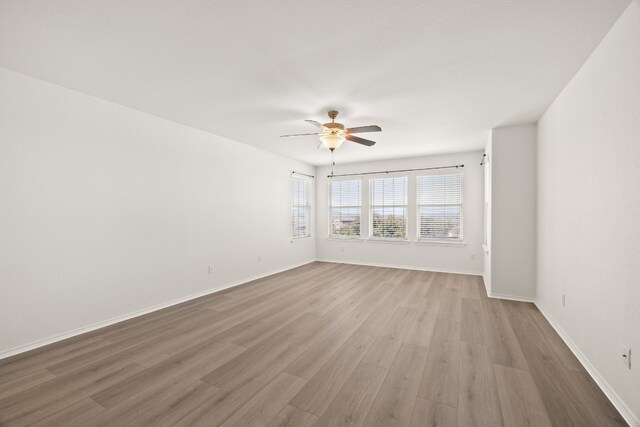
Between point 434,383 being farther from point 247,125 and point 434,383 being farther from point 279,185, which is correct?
point 279,185

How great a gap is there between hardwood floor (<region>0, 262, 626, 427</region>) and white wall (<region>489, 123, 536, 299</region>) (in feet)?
1.48

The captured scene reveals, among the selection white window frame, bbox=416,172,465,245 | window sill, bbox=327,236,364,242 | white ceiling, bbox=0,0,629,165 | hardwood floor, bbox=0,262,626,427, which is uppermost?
→ white ceiling, bbox=0,0,629,165

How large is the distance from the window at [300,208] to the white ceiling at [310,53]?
10.1ft

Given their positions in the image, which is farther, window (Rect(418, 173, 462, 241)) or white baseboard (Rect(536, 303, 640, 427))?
window (Rect(418, 173, 462, 241))

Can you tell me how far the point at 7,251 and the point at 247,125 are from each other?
2.88m

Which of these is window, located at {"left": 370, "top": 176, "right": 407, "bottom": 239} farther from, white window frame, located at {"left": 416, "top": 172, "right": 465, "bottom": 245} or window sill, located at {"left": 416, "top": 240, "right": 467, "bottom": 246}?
window sill, located at {"left": 416, "top": 240, "right": 467, "bottom": 246}

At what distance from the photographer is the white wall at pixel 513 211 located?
3.81 metres

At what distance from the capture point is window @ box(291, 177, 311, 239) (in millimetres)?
6461

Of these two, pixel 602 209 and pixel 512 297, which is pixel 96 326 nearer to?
pixel 602 209

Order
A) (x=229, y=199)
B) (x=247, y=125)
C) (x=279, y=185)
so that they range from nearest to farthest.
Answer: (x=247, y=125)
(x=229, y=199)
(x=279, y=185)

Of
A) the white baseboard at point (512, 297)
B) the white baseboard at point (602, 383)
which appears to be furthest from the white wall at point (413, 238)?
the white baseboard at point (602, 383)

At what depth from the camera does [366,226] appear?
675 cm

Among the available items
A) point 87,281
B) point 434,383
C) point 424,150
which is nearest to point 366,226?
point 424,150

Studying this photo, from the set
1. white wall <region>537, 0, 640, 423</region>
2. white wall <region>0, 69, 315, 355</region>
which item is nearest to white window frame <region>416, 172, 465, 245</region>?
white wall <region>537, 0, 640, 423</region>
